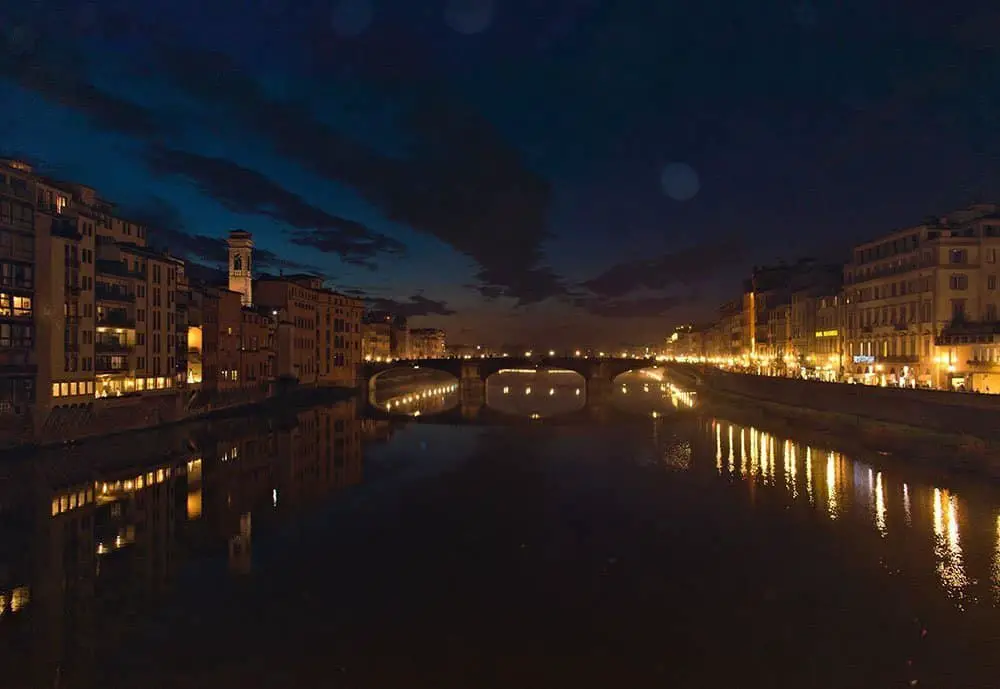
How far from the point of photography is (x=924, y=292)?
57656 millimetres

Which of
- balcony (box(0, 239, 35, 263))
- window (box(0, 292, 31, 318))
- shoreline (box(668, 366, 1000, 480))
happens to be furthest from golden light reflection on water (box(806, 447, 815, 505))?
balcony (box(0, 239, 35, 263))

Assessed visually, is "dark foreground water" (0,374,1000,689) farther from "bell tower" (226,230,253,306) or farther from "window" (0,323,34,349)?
"bell tower" (226,230,253,306)

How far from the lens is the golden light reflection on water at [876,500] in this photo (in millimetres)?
21141

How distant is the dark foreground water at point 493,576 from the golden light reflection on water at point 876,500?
0.17 meters

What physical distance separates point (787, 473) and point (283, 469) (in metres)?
29.4

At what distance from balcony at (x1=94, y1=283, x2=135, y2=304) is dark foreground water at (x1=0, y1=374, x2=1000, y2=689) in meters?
15.3

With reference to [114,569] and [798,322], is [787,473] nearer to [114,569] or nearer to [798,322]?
[114,569]

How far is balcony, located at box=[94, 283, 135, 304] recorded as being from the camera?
50.4 meters

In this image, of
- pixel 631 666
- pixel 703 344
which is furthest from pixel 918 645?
pixel 703 344

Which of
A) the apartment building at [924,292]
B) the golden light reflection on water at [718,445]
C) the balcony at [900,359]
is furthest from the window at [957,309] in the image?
the golden light reflection on water at [718,445]

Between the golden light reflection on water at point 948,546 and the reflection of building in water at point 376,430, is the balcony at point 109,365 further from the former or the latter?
the golden light reflection on water at point 948,546

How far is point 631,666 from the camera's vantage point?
1486cm

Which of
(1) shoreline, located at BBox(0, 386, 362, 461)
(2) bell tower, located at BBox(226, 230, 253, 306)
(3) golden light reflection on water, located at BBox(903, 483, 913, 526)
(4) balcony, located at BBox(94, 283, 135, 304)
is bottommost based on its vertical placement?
(3) golden light reflection on water, located at BBox(903, 483, 913, 526)

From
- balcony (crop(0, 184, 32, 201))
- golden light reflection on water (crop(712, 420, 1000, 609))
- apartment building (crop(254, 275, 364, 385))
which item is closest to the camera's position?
golden light reflection on water (crop(712, 420, 1000, 609))
